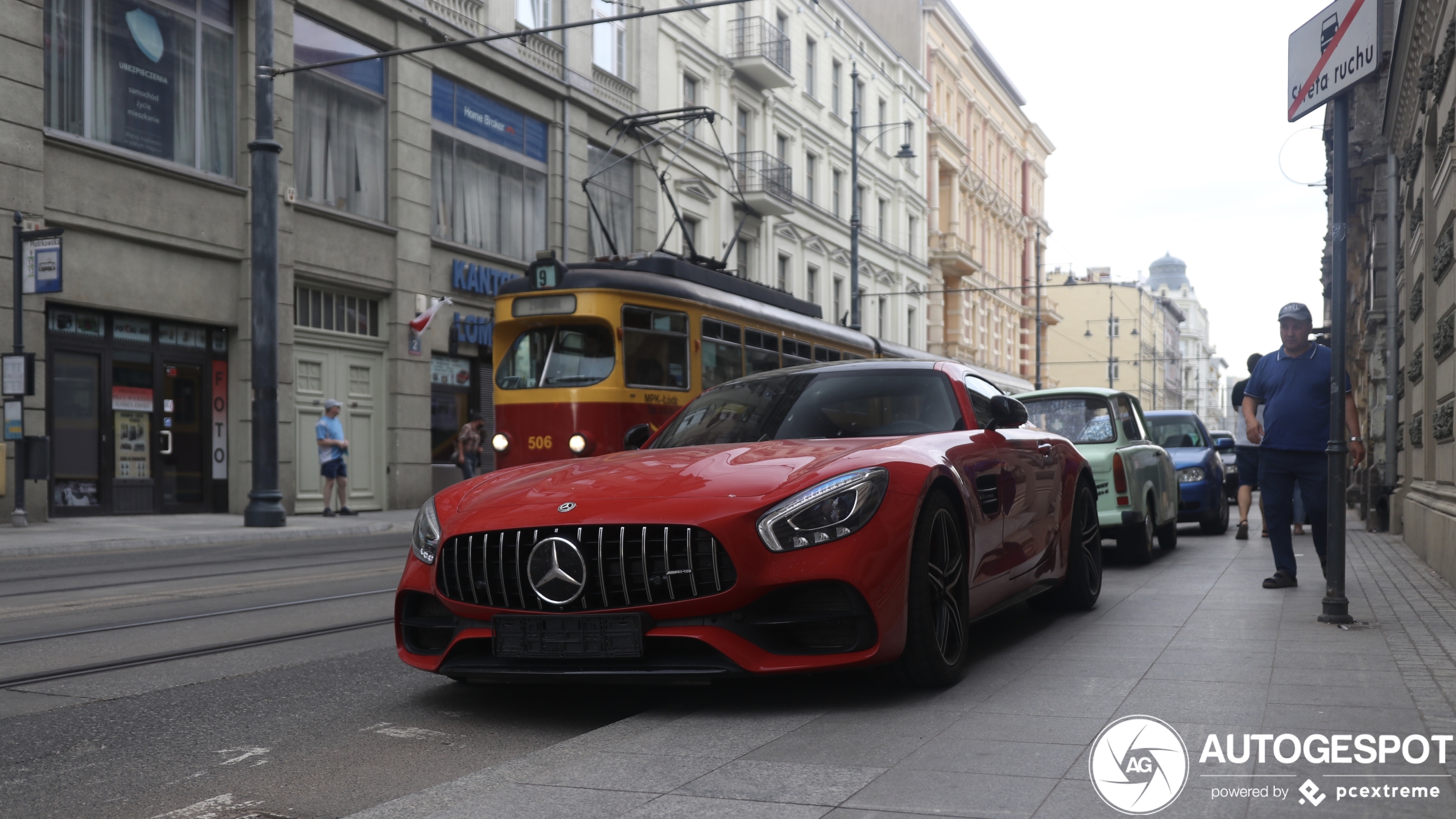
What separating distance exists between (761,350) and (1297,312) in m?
9.07

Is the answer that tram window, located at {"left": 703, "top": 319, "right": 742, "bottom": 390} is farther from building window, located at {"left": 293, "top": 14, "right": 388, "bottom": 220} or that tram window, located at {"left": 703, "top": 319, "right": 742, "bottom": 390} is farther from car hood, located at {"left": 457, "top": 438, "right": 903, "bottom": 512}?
car hood, located at {"left": 457, "top": 438, "right": 903, "bottom": 512}

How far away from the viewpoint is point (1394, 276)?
16797 mm

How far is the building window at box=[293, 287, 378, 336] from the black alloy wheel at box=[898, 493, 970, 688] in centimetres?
1723

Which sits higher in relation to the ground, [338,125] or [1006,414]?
[338,125]

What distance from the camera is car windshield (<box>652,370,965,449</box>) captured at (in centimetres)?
600

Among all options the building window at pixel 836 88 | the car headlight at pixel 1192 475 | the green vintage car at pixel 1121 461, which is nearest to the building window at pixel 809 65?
the building window at pixel 836 88

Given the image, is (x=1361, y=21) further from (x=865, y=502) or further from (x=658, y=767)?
(x=658, y=767)

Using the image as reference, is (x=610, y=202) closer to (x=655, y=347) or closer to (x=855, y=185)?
(x=855, y=185)

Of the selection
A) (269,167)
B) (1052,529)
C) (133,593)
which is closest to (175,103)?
(269,167)

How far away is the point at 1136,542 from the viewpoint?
421 inches

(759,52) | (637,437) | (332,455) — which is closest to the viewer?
(637,437)

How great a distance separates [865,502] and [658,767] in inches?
50.6

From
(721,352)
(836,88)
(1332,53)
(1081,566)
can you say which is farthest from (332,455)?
(836,88)

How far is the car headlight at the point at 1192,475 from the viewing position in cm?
1510
